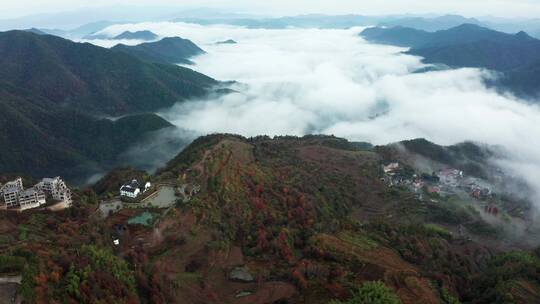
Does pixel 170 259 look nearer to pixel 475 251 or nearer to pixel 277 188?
pixel 277 188

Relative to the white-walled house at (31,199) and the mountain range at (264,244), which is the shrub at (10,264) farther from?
the white-walled house at (31,199)

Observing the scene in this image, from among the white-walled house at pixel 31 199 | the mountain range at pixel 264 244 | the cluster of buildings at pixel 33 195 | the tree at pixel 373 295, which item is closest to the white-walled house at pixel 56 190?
the cluster of buildings at pixel 33 195

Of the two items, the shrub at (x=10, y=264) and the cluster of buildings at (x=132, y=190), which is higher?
the shrub at (x=10, y=264)

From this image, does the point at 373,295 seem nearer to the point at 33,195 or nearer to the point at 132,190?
the point at 132,190

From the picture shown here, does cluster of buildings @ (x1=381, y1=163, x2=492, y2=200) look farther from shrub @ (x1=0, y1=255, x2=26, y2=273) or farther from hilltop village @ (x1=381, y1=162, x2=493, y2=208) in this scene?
shrub @ (x1=0, y1=255, x2=26, y2=273)

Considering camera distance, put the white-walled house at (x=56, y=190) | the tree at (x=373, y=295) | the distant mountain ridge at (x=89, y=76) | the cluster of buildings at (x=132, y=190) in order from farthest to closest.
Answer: the distant mountain ridge at (x=89, y=76) < the cluster of buildings at (x=132, y=190) < the white-walled house at (x=56, y=190) < the tree at (x=373, y=295)

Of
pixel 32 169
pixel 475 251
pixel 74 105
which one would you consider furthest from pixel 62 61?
pixel 475 251
